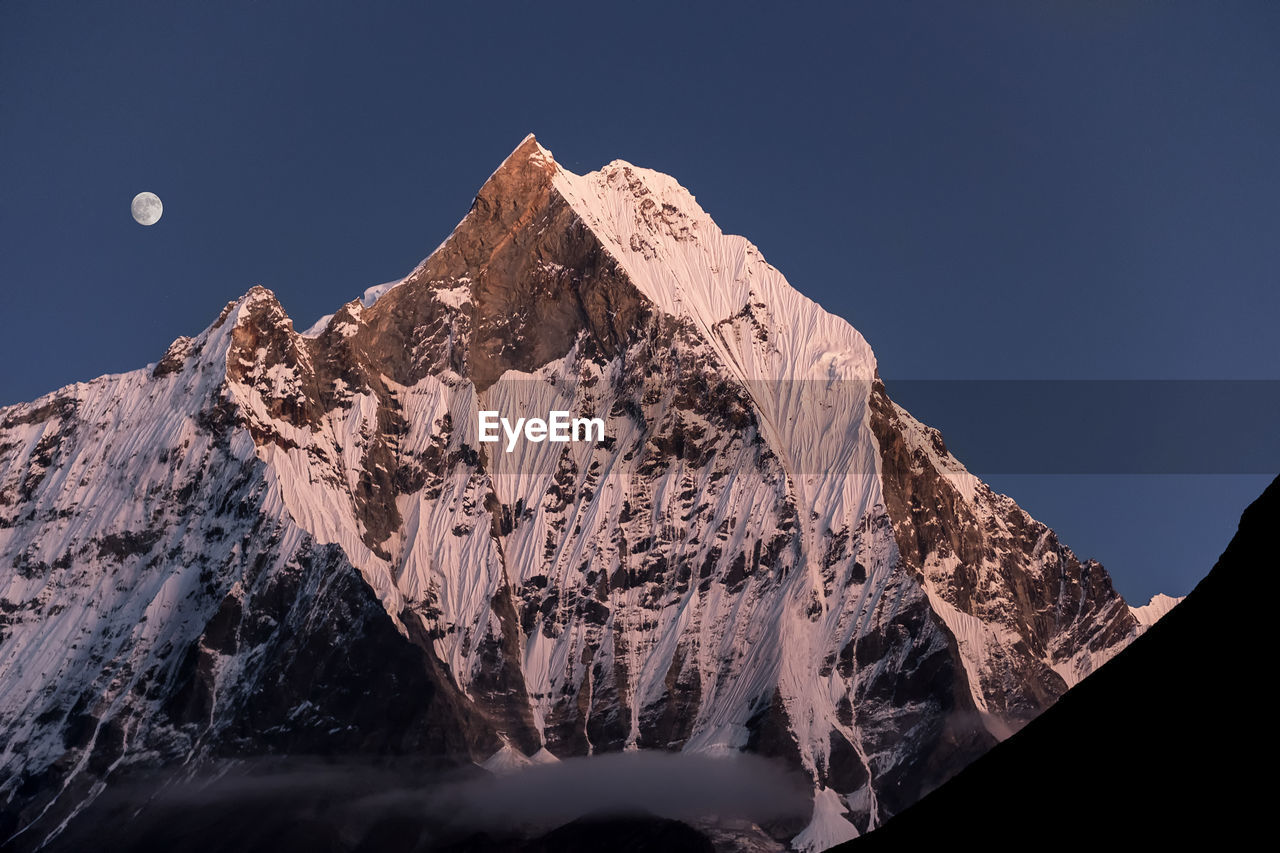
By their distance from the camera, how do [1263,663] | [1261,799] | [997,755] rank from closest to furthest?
[1261,799]
[1263,663]
[997,755]

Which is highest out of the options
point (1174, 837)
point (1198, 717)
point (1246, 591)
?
point (1246, 591)

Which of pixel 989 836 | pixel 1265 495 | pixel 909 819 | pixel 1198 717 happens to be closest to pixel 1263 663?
pixel 1198 717

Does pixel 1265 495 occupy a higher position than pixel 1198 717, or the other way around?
pixel 1265 495

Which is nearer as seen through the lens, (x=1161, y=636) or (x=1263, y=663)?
(x=1263, y=663)

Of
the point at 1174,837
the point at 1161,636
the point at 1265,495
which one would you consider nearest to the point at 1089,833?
the point at 1174,837

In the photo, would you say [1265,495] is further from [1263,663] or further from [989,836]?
[989,836]

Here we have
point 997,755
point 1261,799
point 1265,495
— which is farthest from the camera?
point 997,755

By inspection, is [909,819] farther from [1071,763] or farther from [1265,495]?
[1265,495]
